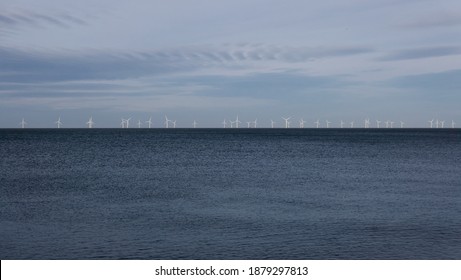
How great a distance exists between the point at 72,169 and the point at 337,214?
51.7 meters

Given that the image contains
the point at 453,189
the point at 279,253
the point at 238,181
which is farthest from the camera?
the point at 238,181

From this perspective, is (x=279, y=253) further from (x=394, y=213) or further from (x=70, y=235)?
(x=394, y=213)

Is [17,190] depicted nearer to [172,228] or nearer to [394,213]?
[172,228]

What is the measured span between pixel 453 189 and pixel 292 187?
16.1 meters

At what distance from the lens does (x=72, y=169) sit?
84438mm

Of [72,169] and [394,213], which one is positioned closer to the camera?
[394,213]

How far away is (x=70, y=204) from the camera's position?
47.8m
